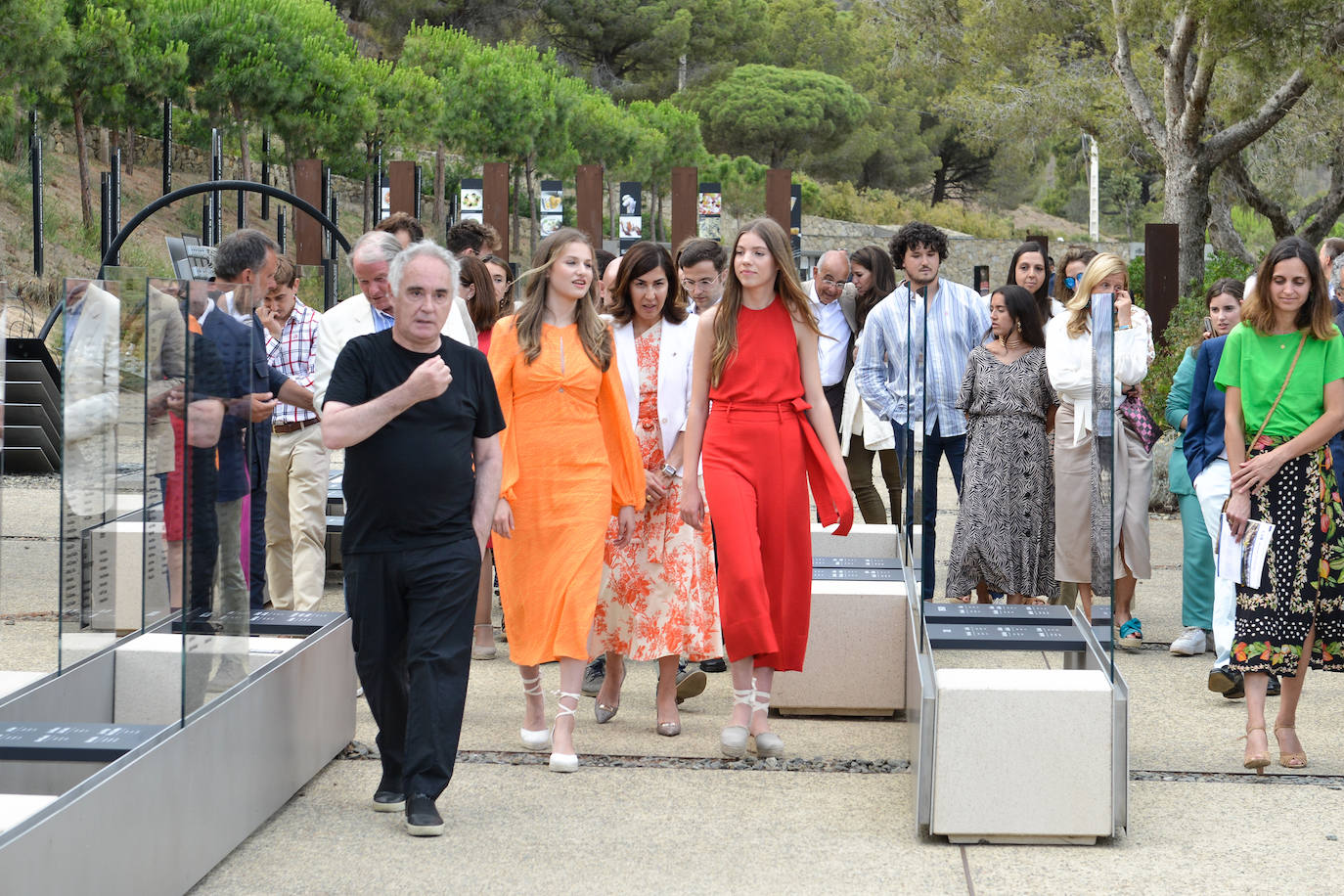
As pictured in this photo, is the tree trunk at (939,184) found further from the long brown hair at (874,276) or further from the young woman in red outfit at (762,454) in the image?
the young woman in red outfit at (762,454)

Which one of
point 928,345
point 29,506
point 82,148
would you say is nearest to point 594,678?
point 928,345

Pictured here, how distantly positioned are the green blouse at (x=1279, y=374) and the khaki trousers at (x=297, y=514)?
11.9ft

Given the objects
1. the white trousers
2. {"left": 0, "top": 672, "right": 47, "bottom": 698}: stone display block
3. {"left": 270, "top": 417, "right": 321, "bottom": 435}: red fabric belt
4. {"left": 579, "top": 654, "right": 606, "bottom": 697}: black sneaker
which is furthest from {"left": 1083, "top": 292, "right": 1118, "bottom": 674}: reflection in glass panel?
{"left": 270, "top": 417, "right": 321, "bottom": 435}: red fabric belt

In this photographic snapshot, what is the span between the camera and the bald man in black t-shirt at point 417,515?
401cm

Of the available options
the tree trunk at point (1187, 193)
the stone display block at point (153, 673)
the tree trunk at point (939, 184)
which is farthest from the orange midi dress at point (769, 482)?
the tree trunk at point (939, 184)

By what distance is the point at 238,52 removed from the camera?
1015 inches

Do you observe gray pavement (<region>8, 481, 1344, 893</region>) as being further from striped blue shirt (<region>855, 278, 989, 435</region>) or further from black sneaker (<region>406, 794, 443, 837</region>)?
striped blue shirt (<region>855, 278, 989, 435</region>)

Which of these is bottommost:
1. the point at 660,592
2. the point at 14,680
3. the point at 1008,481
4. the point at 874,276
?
the point at 14,680

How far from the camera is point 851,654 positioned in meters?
5.33

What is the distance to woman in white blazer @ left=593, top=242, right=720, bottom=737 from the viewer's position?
16.9ft

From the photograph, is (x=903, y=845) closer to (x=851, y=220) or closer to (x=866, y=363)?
(x=866, y=363)

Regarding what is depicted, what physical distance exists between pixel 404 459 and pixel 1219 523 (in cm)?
322

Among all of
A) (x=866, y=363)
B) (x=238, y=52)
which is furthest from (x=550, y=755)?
(x=238, y=52)

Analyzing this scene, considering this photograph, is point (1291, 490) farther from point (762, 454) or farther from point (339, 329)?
point (339, 329)
